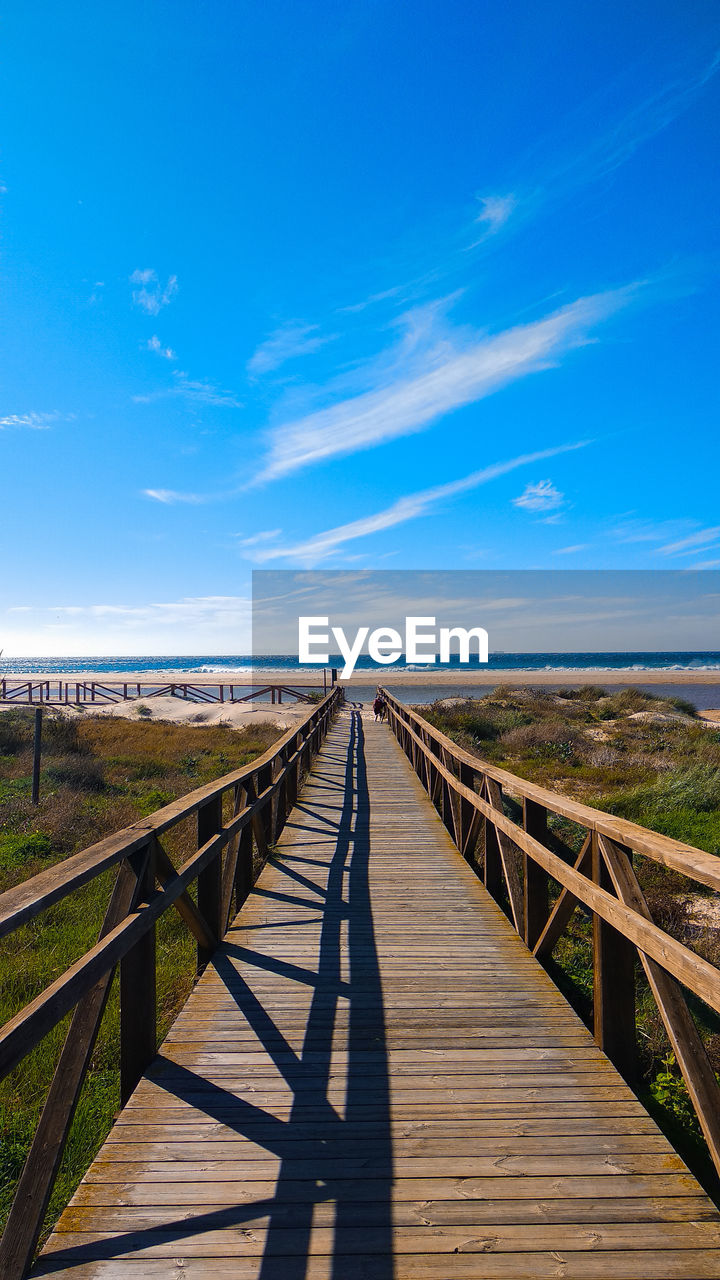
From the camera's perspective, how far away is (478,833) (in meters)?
7.03

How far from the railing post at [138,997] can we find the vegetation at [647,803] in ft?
8.22

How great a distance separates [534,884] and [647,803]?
6252 mm

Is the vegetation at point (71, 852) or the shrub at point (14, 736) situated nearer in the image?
the vegetation at point (71, 852)

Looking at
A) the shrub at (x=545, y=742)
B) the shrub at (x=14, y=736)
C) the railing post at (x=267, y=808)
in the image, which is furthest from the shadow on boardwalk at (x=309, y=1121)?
the shrub at (x=14, y=736)

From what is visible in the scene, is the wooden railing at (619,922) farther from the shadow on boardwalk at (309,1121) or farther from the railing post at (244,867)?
the railing post at (244,867)

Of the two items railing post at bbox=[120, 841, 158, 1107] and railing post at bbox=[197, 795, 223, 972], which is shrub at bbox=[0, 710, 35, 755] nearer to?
railing post at bbox=[197, 795, 223, 972]

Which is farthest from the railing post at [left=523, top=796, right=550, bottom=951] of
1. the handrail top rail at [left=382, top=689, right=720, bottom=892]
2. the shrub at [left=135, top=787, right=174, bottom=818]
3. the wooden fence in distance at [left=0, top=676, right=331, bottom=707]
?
the wooden fence in distance at [left=0, top=676, right=331, bottom=707]

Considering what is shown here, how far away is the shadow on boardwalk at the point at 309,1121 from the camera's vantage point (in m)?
2.07

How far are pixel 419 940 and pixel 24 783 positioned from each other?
10.5 metres

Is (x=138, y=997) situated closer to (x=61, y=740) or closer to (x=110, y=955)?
(x=110, y=955)

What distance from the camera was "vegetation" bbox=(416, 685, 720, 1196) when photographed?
3.79 meters

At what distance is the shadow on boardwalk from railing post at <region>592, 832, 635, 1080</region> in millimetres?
1107

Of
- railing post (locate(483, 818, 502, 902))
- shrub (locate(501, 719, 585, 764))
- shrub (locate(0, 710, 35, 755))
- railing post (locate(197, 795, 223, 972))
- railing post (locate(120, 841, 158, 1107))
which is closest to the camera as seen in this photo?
railing post (locate(120, 841, 158, 1107))

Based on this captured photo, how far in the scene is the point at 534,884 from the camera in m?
4.56
